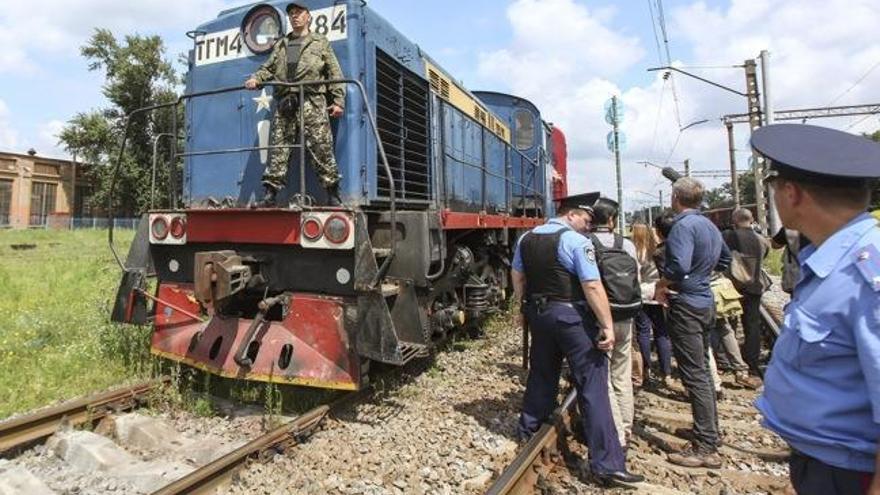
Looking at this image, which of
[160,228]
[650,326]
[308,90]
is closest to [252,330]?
[160,228]

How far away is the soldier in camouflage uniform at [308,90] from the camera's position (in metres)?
4.96

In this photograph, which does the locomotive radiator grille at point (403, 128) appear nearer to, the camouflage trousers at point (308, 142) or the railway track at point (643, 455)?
the camouflage trousers at point (308, 142)

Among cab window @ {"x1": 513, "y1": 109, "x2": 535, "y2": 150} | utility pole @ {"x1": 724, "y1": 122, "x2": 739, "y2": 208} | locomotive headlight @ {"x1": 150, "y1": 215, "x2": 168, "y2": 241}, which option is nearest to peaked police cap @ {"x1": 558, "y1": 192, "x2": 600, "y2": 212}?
locomotive headlight @ {"x1": 150, "y1": 215, "x2": 168, "y2": 241}

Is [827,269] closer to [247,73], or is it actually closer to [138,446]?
[138,446]

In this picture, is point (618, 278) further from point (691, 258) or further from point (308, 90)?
point (308, 90)

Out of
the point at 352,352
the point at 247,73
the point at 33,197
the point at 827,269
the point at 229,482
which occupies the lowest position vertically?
the point at 229,482

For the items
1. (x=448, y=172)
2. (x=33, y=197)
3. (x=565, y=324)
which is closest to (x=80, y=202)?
(x=33, y=197)

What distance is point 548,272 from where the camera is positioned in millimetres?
3977

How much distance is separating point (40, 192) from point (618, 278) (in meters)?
Answer: 50.9

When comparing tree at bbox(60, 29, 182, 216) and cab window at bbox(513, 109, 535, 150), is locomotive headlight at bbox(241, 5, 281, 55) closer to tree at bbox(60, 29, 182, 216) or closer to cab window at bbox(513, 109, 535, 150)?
cab window at bbox(513, 109, 535, 150)

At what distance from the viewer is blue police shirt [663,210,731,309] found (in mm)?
4320

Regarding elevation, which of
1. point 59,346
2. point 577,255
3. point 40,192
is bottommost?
point 59,346

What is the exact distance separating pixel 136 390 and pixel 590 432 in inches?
140

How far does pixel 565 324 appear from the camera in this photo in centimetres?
390
